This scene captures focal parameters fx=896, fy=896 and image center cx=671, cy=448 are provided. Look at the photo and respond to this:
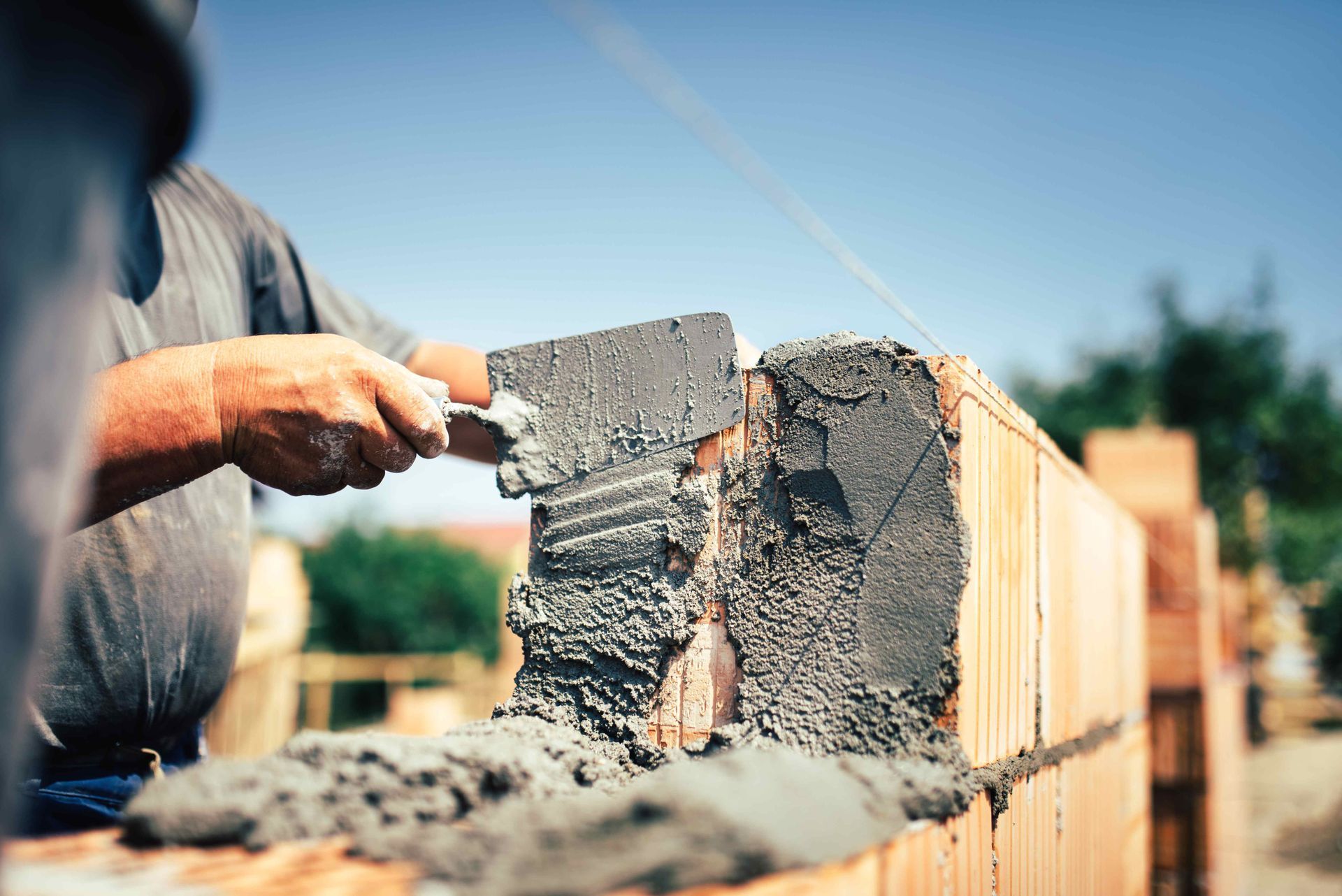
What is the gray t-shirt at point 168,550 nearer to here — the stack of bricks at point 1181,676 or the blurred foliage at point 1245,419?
the stack of bricks at point 1181,676

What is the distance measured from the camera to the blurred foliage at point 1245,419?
19.4 meters

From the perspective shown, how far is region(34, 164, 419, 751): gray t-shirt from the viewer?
222 cm

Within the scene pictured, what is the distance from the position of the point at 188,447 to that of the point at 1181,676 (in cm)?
590

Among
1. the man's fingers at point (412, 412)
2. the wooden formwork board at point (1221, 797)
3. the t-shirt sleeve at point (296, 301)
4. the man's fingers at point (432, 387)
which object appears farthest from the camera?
the wooden formwork board at point (1221, 797)

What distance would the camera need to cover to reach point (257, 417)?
1943 millimetres

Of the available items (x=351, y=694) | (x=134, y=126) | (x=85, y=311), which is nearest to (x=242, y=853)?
(x=85, y=311)

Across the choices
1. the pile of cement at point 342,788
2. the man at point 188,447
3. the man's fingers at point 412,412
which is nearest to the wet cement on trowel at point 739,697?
the pile of cement at point 342,788

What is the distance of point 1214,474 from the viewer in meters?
19.5

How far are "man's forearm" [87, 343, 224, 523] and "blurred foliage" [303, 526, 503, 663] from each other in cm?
1948

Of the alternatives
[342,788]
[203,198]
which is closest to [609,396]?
[342,788]

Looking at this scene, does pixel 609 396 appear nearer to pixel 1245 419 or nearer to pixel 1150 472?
pixel 1150 472

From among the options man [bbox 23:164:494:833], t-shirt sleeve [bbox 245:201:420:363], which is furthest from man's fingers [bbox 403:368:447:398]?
t-shirt sleeve [bbox 245:201:420:363]

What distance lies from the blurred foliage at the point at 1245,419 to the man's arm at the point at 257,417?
18.6 metres

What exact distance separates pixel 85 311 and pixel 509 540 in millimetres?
38278
